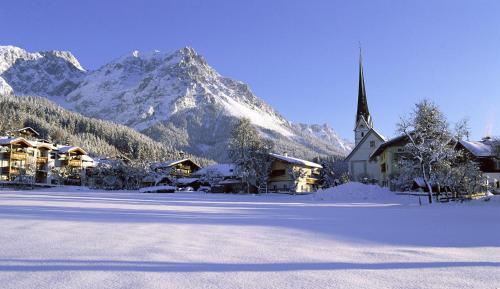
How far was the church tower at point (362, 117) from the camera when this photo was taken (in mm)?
80938

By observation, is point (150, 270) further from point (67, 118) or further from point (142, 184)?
point (67, 118)

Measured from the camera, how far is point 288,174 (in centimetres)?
6391

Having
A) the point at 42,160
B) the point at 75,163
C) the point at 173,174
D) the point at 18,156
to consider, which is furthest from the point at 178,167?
the point at 18,156

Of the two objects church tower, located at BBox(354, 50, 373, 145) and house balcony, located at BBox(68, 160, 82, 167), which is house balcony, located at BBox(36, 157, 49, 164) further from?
church tower, located at BBox(354, 50, 373, 145)

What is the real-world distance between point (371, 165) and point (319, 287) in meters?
64.8

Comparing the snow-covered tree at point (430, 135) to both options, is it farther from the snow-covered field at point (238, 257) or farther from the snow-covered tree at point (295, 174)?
the snow-covered tree at point (295, 174)

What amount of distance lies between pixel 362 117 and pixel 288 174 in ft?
86.1

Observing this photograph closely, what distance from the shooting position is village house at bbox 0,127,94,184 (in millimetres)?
73000

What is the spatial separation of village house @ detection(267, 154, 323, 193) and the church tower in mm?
16453

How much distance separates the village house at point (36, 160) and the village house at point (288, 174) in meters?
35.8

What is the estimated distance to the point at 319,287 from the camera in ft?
15.3

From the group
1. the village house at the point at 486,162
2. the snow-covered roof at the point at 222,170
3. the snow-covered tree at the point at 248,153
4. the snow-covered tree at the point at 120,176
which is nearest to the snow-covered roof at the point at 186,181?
the snow-covered roof at the point at 222,170

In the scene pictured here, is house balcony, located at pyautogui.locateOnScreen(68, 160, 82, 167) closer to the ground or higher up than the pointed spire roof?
closer to the ground

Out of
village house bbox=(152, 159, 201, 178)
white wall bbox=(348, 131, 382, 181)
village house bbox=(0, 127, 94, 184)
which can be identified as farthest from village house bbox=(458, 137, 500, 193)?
village house bbox=(0, 127, 94, 184)
